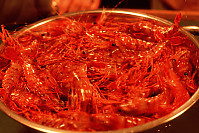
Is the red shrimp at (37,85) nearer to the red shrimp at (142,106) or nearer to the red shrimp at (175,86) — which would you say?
the red shrimp at (142,106)

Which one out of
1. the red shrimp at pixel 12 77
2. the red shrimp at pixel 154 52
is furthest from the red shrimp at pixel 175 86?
the red shrimp at pixel 12 77

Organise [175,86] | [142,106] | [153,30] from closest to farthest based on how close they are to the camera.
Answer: [142,106] → [175,86] → [153,30]

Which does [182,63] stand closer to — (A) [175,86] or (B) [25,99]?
(A) [175,86]

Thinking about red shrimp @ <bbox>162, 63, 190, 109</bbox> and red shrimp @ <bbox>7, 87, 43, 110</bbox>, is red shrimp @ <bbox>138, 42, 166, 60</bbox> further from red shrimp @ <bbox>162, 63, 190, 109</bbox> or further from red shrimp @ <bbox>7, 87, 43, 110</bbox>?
red shrimp @ <bbox>7, 87, 43, 110</bbox>

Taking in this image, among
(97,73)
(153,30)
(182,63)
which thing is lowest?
(97,73)

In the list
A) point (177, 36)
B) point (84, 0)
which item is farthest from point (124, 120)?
point (84, 0)

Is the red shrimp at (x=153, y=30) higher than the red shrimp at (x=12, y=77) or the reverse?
higher

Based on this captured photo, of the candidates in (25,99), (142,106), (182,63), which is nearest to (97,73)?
(142,106)

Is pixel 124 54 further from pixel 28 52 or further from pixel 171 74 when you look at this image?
pixel 28 52
